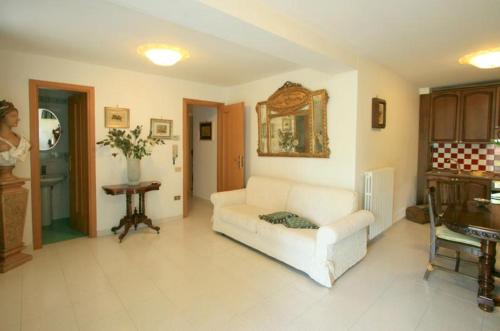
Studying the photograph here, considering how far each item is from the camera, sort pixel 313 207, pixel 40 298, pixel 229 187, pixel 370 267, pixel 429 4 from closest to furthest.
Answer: pixel 429 4
pixel 40 298
pixel 370 267
pixel 313 207
pixel 229 187

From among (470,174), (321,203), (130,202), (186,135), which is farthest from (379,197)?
(130,202)

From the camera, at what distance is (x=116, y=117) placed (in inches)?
150

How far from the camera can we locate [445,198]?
3.01 m

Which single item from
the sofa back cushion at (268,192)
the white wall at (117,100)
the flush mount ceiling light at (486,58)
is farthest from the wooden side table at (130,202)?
the flush mount ceiling light at (486,58)

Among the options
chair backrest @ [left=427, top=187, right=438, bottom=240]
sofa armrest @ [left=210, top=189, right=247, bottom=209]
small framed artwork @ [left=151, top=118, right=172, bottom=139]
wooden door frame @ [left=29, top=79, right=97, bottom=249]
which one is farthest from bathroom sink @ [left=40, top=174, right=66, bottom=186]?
chair backrest @ [left=427, top=187, right=438, bottom=240]

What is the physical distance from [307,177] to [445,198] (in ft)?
5.39

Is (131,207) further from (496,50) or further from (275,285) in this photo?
(496,50)

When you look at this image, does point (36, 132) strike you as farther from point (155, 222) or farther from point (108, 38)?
point (155, 222)

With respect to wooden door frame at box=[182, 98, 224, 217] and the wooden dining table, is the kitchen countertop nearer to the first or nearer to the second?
the wooden dining table

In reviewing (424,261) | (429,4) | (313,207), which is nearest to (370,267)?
(424,261)

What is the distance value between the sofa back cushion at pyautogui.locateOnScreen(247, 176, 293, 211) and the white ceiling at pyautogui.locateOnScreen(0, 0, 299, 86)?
1662mm

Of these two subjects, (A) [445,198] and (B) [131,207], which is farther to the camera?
(B) [131,207]

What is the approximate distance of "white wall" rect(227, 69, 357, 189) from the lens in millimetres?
3260

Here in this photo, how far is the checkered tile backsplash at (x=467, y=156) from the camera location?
172 inches
